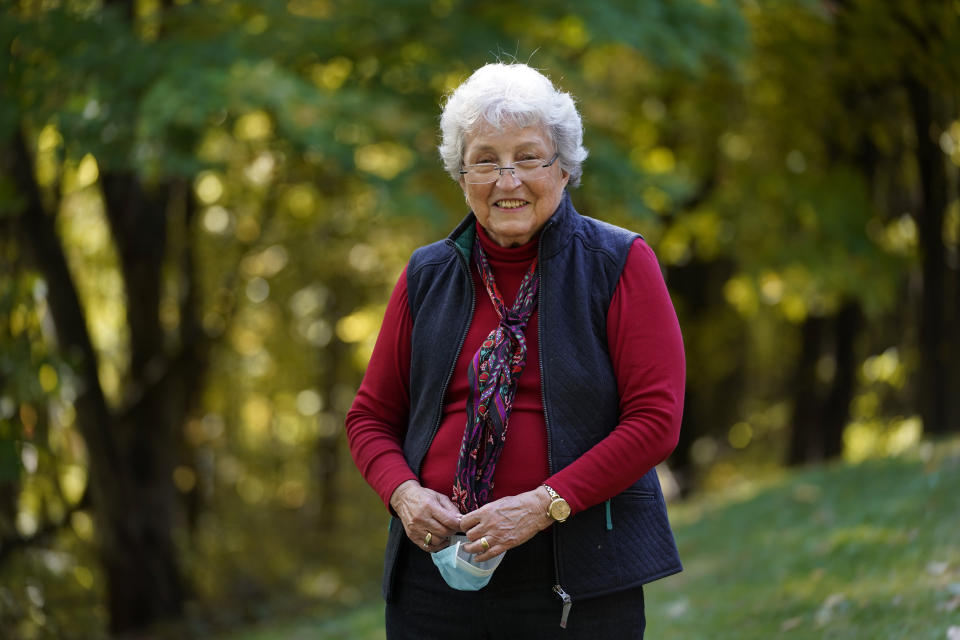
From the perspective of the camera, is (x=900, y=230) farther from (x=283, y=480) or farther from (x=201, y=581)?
(x=283, y=480)

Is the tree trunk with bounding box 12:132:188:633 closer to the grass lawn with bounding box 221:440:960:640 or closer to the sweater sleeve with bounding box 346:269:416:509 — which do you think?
the grass lawn with bounding box 221:440:960:640

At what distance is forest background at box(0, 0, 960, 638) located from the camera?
6.87 meters

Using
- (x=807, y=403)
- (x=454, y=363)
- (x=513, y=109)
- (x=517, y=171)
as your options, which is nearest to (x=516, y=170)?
(x=517, y=171)

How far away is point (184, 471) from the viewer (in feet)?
40.8

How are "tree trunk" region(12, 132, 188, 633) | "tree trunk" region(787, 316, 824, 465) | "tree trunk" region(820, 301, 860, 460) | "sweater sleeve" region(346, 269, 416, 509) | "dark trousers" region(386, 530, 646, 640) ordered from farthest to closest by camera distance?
"tree trunk" region(787, 316, 824, 465) → "tree trunk" region(820, 301, 860, 460) → "tree trunk" region(12, 132, 188, 633) → "sweater sleeve" region(346, 269, 416, 509) → "dark trousers" region(386, 530, 646, 640)

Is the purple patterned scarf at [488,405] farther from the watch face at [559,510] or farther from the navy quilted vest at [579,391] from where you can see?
the watch face at [559,510]

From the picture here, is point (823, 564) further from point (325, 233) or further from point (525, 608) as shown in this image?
point (325, 233)

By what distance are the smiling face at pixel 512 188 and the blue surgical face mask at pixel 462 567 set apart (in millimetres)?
674

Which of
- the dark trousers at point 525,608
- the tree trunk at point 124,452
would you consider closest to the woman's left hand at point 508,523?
the dark trousers at point 525,608

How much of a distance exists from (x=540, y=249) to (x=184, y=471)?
35.8 ft

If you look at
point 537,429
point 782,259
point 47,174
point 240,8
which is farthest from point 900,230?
point 537,429

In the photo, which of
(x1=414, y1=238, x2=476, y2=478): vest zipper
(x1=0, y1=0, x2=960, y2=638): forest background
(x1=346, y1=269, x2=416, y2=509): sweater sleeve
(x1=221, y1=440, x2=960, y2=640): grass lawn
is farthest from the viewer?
(x1=0, y1=0, x2=960, y2=638): forest background

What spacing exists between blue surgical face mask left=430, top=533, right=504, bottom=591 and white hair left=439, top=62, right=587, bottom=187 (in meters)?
0.84

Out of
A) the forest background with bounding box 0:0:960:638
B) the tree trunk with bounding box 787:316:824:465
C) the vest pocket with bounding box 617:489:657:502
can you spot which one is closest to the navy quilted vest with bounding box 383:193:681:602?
the vest pocket with bounding box 617:489:657:502
